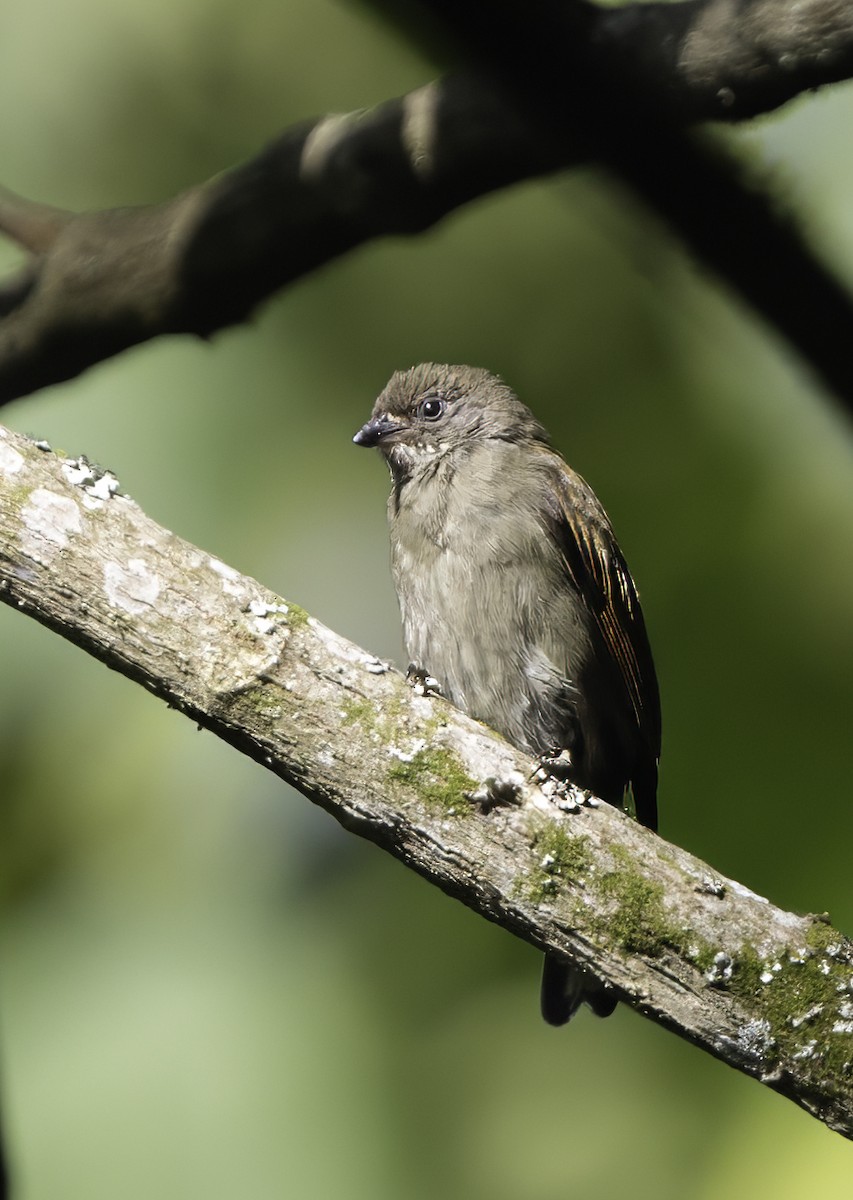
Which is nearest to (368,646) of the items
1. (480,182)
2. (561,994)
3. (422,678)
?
(422,678)

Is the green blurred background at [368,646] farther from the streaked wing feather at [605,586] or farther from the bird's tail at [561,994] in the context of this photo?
the streaked wing feather at [605,586]

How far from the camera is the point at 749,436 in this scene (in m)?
4.27

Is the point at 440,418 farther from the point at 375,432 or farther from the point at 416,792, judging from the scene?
the point at 416,792

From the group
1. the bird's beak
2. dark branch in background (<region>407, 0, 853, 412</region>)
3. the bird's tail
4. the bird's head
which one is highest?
dark branch in background (<region>407, 0, 853, 412</region>)

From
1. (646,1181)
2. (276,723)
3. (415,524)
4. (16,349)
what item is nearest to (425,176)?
(415,524)

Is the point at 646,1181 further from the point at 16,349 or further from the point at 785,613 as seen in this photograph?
the point at 16,349

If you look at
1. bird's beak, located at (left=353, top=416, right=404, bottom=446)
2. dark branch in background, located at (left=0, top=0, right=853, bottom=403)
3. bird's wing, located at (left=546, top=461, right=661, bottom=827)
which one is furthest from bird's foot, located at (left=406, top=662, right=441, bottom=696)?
dark branch in background, located at (left=0, top=0, right=853, bottom=403)

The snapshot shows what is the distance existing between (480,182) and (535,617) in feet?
3.57

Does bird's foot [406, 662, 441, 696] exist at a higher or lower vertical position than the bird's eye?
lower

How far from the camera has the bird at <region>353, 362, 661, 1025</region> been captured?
10.4ft

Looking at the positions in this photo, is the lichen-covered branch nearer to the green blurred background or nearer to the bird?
the bird

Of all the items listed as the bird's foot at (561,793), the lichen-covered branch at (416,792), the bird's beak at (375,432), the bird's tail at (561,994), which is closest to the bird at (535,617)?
the bird's tail at (561,994)

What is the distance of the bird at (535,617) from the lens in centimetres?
318

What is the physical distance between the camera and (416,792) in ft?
7.23
